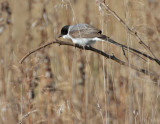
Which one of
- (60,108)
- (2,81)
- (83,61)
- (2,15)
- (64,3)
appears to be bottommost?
(60,108)

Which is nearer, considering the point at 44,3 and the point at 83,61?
the point at 44,3

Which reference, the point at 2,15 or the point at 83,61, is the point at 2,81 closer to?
the point at 2,15

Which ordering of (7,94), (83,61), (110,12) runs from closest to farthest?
1. (110,12)
2. (7,94)
3. (83,61)

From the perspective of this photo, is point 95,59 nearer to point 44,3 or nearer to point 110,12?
point 44,3

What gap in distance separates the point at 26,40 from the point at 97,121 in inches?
50.2

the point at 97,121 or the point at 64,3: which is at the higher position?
the point at 64,3

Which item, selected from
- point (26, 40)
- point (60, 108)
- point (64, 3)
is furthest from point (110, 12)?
point (26, 40)

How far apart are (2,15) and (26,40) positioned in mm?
393

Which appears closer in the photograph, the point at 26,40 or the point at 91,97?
the point at 26,40

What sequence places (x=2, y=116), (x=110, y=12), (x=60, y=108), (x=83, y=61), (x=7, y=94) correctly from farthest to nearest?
(x=83, y=61), (x=7, y=94), (x=2, y=116), (x=60, y=108), (x=110, y=12)

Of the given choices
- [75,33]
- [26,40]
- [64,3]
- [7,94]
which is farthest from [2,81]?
[64,3]

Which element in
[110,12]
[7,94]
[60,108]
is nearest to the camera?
Result: [110,12]

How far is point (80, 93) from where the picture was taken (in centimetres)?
422

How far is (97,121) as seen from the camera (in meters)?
3.76
